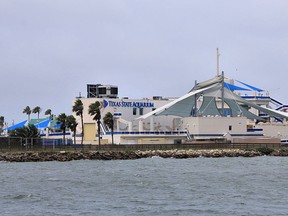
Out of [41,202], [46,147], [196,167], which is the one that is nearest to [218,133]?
[46,147]

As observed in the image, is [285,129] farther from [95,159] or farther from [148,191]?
[148,191]

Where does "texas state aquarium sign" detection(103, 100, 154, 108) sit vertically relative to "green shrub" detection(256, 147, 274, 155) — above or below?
above

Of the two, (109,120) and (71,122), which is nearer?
(109,120)

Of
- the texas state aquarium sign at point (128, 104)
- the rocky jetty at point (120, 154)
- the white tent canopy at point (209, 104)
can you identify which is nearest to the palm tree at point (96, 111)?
the texas state aquarium sign at point (128, 104)

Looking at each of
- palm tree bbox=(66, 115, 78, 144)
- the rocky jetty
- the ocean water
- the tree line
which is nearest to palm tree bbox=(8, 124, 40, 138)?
the tree line

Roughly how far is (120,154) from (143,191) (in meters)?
43.5

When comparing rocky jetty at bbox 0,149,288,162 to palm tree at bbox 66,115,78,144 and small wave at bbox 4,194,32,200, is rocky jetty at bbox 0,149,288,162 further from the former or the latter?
small wave at bbox 4,194,32,200

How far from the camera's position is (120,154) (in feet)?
289

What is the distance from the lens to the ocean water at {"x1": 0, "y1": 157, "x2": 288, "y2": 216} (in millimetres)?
36125

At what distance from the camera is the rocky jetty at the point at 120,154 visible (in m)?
83.4

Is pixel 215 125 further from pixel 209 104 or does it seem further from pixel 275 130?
pixel 275 130

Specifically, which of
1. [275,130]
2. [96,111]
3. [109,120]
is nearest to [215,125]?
[275,130]

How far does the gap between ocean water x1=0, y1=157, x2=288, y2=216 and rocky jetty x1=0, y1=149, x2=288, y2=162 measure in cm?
1751

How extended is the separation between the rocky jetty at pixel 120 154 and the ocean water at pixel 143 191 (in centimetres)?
1751
